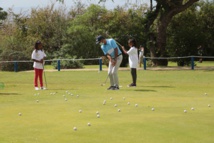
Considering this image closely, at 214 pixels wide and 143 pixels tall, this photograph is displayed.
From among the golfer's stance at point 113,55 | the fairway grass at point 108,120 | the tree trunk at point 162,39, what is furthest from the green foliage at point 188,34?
the fairway grass at point 108,120

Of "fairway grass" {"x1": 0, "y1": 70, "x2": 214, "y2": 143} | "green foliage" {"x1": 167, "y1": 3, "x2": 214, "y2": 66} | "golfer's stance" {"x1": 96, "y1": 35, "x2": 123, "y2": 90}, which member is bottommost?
"fairway grass" {"x1": 0, "y1": 70, "x2": 214, "y2": 143}

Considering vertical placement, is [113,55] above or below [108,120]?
above

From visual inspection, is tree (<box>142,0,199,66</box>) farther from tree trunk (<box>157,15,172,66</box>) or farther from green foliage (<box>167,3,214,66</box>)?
green foliage (<box>167,3,214,66</box>)

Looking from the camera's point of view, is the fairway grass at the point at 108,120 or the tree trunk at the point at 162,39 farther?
the tree trunk at the point at 162,39

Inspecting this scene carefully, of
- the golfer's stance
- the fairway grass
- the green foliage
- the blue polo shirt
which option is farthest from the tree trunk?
the fairway grass

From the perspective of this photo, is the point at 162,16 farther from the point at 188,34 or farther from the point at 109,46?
the point at 109,46

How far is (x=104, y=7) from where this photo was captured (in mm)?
47906

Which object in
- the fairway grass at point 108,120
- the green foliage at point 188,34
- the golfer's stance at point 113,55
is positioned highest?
the green foliage at point 188,34

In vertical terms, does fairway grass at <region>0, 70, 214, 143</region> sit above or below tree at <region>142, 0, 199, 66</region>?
below

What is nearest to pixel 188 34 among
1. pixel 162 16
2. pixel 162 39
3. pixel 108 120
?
pixel 162 39

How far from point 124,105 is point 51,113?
238 cm

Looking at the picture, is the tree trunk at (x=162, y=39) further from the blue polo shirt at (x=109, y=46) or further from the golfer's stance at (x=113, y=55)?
the blue polo shirt at (x=109, y=46)

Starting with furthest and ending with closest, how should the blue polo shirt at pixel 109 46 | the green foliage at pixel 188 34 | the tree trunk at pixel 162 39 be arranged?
the green foliage at pixel 188 34, the tree trunk at pixel 162 39, the blue polo shirt at pixel 109 46

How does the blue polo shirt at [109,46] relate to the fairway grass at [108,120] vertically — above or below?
above
